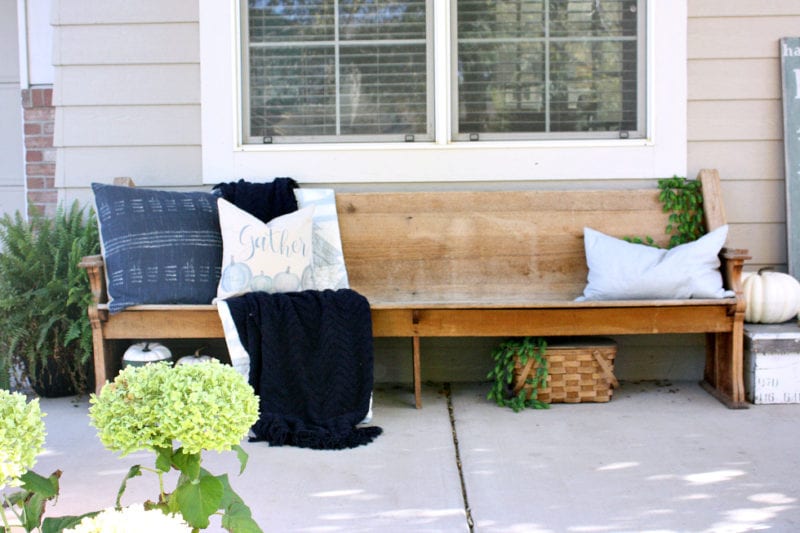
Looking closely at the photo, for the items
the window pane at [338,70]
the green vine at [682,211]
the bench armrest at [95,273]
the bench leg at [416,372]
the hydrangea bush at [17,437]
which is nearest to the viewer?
the hydrangea bush at [17,437]

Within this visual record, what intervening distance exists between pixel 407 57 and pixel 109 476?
90.1 inches

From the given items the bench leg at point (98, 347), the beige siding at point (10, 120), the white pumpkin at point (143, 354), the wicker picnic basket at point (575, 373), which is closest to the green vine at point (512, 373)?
the wicker picnic basket at point (575, 373)

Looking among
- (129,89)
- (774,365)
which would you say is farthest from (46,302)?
(774,365)

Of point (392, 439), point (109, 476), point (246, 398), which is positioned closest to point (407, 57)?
point (392, 439)

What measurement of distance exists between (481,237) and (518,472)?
1436mm

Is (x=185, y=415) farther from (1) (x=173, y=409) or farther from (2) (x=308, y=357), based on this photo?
(2) (x=308, y=357)

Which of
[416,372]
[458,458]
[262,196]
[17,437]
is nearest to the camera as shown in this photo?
[17,437]

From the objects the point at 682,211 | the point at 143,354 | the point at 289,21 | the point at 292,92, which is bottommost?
the point at 143,354

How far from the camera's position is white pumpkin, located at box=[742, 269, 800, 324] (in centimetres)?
401

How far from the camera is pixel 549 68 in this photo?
4340 mm

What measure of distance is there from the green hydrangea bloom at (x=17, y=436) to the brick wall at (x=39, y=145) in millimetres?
3648

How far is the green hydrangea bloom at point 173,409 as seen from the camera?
159 cm

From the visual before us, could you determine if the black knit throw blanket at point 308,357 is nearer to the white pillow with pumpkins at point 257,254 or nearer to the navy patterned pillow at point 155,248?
the white pillow with pumpkins at point 257,254

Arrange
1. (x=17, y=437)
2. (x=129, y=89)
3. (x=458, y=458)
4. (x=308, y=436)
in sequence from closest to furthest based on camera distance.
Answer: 1. (x=17, y=437)
2. (x=458, y=458)
3. (x=308, y=436)
4. (x=129, y=89)
